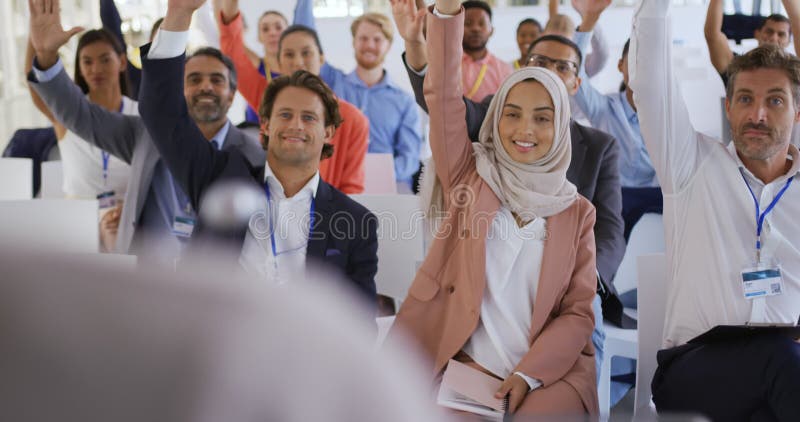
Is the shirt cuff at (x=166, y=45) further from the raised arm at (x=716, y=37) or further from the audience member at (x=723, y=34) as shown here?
the raised arm at (x=716, y=37)

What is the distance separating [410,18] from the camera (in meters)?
2.79

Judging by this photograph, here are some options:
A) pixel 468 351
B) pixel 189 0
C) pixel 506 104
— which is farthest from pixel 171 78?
pixel 468 351

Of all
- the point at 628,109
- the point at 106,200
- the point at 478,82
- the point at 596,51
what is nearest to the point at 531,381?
the point at 106,200

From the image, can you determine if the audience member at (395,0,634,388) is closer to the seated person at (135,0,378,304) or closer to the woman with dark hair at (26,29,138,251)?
the seated person at (135,0,378,304)

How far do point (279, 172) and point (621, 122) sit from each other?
2251 mm

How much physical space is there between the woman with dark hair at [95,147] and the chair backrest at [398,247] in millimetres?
1212

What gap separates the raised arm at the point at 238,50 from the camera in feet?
15.7

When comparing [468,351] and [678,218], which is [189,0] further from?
[678,218]

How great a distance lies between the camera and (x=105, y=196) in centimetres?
380

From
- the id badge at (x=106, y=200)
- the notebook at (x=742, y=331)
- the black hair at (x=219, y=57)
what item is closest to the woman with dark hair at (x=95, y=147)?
the id badge at (x=106, y=200)

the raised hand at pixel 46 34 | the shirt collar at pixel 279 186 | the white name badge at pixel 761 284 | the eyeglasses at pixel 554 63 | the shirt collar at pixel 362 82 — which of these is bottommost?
the white name badge at pixel 761 284

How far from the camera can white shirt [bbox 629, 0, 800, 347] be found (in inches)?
98.0

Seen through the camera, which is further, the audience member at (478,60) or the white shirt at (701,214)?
the audience member at (478,60)

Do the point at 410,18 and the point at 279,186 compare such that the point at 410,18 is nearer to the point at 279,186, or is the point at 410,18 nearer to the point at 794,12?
the point at 279,186
